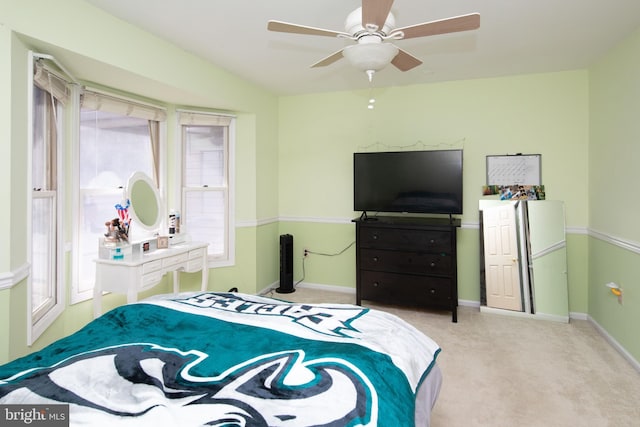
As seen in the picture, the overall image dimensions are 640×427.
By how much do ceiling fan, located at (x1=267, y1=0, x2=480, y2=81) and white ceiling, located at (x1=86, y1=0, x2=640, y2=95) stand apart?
0.46 m

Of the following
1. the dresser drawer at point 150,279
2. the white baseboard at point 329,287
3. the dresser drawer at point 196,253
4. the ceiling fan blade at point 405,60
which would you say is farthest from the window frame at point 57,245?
the white baseboard at point 329,287

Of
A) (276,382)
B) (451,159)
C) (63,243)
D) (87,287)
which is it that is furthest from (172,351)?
(451,159)

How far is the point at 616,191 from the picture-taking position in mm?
2926

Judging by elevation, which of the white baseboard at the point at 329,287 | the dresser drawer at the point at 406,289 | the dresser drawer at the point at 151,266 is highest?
the dresser drawer at the point at 151,266

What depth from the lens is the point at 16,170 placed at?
2.04m

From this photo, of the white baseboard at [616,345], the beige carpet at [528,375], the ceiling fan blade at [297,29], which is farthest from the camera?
the white baseboard at [616,345]

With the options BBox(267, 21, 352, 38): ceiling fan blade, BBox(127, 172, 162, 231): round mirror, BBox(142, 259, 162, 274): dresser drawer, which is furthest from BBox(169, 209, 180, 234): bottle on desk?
BBox(267, 21, 352, 38): ceiling fan blade

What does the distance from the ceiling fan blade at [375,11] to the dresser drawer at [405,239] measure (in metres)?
2.23

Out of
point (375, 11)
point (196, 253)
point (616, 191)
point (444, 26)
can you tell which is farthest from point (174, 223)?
point (616, 191)

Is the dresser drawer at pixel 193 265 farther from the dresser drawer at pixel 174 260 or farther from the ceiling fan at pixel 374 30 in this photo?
the ceiling fan at pixel 374 30

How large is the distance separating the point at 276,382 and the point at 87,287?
264 centimetres

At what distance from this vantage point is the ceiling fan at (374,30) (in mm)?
1706

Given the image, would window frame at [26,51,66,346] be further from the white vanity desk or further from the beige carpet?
the beige carpet

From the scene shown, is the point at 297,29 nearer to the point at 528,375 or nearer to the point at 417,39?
the point at 417,39
